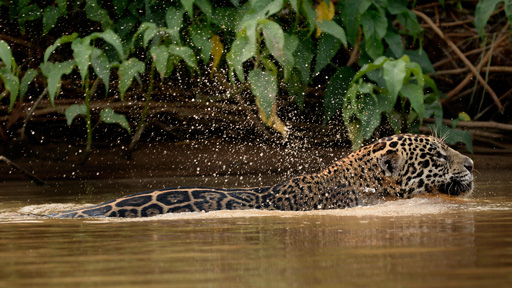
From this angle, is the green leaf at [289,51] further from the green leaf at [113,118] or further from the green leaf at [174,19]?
the green leaf at [113,118]

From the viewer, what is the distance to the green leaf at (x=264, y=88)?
18.0 ft

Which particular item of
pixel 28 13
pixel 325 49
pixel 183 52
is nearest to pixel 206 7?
pixel 183 52

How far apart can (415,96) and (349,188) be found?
3.44ft

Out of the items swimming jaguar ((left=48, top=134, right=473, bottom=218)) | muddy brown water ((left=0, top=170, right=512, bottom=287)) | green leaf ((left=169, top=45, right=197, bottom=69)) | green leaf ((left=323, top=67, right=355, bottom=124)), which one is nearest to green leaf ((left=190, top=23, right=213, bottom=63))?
green leaf ((left=169, top=45, right=197, bottom=69))

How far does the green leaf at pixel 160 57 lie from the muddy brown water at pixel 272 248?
1.36 metres

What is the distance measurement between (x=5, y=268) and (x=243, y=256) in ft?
2.44

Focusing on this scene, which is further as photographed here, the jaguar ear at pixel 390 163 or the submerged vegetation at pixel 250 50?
the submerged vegetation at pixel 250 50

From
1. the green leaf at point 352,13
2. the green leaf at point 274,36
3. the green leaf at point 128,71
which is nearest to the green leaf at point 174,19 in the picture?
the green leaf at point 128,71

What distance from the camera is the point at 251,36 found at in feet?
16.7

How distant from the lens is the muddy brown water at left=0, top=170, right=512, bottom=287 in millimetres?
2162

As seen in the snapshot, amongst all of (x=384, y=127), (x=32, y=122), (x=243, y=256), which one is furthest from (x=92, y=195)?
(x=243, y=256)

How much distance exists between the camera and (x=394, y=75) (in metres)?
5.43

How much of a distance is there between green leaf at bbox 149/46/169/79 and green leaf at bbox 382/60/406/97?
148 cm

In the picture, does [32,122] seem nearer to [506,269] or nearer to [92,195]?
[92,195]
